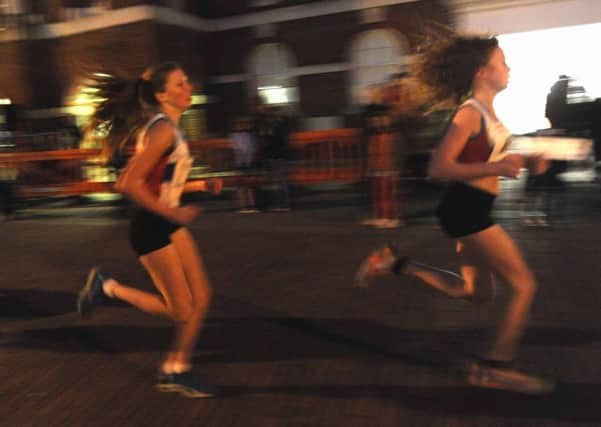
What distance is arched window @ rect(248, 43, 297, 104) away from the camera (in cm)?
1642

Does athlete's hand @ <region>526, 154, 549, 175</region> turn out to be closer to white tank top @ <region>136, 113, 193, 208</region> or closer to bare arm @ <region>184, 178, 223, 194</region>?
bare arm @ <region>184, 178, 223, 194</region>

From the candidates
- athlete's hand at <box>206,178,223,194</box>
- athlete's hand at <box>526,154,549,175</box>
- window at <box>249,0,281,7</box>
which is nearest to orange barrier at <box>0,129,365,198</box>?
athlete's hand at <box>206,178,223,194</box>

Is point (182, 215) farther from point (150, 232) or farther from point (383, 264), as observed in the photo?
point (383, 264)

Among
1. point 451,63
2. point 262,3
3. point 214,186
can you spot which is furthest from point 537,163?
point 262,3

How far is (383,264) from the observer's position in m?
3.67

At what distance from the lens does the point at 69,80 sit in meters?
15.6

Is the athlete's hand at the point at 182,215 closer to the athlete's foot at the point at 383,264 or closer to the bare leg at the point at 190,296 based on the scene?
the bare leg at the point at 190,296

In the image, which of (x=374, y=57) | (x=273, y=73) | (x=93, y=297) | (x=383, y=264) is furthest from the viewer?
(x=273, y=73)

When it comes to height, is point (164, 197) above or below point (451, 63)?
below

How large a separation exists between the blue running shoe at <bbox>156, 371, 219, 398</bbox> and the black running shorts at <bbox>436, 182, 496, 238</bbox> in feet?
5.14

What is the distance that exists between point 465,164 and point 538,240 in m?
3.89

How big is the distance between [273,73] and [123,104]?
13725 millimetres

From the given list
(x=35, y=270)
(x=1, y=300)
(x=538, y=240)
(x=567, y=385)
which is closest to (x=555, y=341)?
(x=567, y=385)

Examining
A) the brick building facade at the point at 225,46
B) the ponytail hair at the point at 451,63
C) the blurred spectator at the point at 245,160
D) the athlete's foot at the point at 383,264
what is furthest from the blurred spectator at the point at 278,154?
the brick building facade at the point at 225,46
